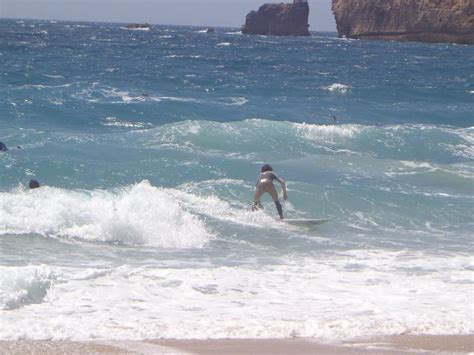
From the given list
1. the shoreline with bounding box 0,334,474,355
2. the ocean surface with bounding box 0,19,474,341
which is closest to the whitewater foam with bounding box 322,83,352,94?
the ocean surface with bounding box 0,19,474,341

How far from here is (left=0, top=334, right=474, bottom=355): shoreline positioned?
7.26m

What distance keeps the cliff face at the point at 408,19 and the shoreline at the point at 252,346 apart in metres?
86.7

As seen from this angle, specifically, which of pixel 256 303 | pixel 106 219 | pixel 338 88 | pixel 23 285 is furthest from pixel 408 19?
pixel 23 285

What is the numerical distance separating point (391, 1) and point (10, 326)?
95.5 meters

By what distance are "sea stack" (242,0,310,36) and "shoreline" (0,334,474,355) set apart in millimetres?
109933

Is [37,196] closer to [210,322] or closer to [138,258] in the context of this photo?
[138,258]

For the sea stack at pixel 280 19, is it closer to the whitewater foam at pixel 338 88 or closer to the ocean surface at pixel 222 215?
the whitewater foam at pixel 338 88

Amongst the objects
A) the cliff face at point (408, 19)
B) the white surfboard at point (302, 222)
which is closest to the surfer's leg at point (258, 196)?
the white surfboard at point (302, 222)

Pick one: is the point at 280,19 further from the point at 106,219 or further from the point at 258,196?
the point at 106,219

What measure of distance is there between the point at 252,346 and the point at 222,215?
6.81m

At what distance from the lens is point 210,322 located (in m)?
8.18

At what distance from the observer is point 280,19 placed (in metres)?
116

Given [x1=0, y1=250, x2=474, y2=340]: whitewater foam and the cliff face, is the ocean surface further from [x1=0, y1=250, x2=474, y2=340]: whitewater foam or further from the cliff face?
the cliff face

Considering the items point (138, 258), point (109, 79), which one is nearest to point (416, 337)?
point (138, 258)
